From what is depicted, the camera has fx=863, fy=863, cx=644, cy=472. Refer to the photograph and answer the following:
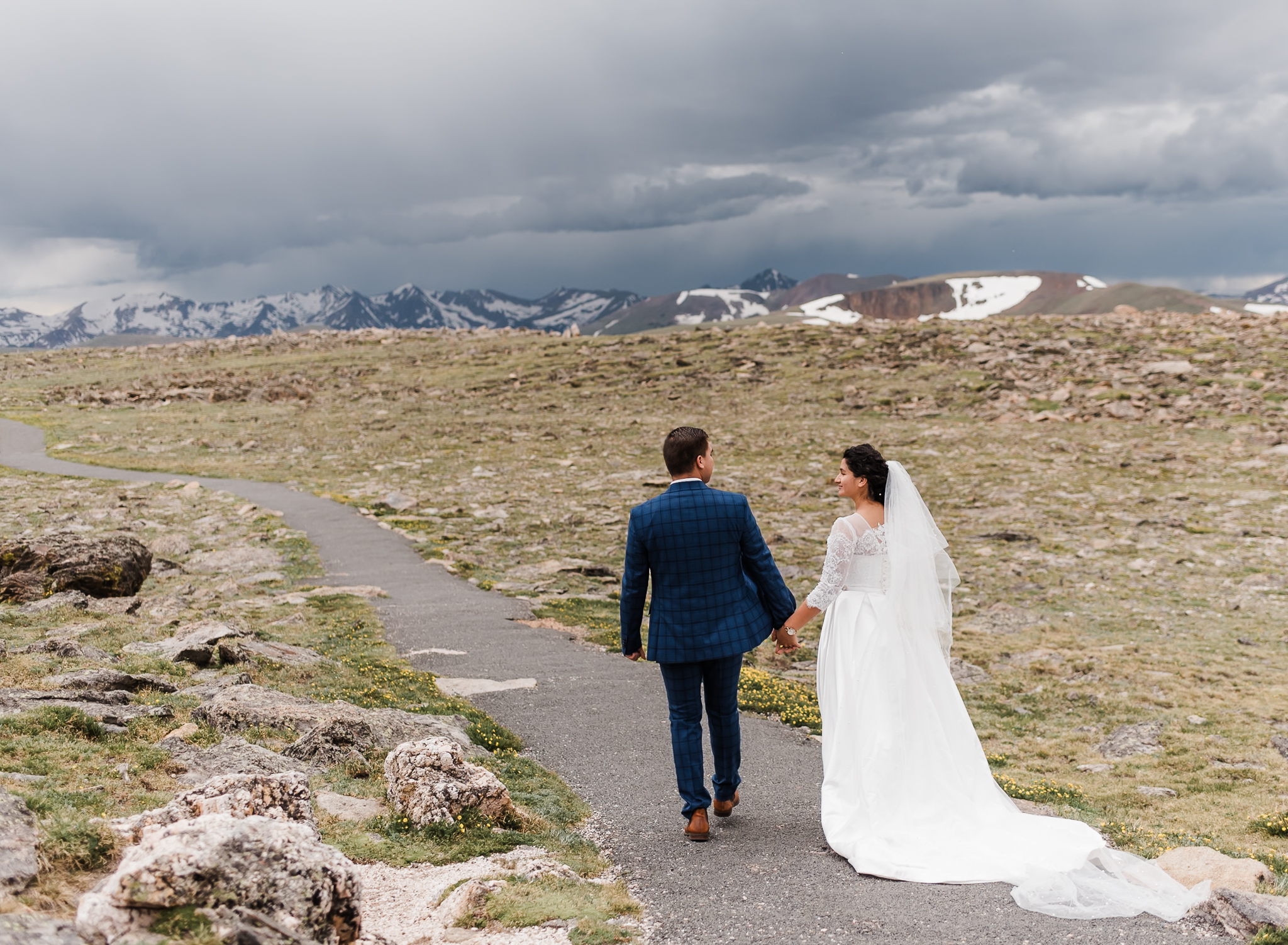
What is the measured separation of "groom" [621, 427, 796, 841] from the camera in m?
8.73

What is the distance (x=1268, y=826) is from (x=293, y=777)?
433 inches

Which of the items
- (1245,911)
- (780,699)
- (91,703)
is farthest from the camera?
(780,699)

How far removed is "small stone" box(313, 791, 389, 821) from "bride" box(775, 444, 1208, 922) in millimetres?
4655

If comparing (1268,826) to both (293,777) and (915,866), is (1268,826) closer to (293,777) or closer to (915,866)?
(915,866)

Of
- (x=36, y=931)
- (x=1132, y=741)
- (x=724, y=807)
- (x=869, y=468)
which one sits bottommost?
(x=1132, y=741)

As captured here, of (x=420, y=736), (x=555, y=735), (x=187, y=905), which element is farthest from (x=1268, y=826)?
(x=187, y=905)

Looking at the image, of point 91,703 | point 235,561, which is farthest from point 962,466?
point 91,703

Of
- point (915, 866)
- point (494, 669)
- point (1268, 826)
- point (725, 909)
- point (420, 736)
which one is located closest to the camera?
point (725, 909)

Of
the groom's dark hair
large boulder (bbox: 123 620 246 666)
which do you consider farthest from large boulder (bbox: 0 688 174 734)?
the groom's dark hair

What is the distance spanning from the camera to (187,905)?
5289 mm

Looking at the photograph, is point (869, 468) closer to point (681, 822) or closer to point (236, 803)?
point (681, 822)

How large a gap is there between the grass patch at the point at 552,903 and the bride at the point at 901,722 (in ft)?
7.92

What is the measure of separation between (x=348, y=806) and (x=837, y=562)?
5.80 m

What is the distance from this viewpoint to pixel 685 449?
8836mm
